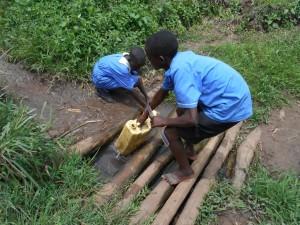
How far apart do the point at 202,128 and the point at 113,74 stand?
1.55m

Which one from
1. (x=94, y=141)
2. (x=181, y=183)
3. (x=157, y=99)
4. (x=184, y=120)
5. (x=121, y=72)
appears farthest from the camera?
(x=121, y=72)

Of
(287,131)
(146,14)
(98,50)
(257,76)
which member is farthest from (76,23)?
(287,131)

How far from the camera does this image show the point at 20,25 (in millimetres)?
5109

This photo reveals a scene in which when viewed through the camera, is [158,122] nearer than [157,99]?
Yes

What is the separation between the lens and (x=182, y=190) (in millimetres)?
3357

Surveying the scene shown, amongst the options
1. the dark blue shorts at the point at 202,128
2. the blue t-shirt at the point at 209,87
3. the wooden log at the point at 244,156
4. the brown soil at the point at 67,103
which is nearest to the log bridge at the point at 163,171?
the wooden log at the point at 244,156

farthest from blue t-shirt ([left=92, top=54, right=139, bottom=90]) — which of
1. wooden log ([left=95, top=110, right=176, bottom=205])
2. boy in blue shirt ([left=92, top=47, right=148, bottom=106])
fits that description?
wooden log ([left=95, top=110, right=176, bottom=205])

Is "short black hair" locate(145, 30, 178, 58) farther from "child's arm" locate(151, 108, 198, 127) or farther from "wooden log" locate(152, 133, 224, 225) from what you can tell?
"wooden log" locate(152, 133, 224, 225)

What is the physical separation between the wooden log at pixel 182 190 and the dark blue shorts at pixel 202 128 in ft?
1.39

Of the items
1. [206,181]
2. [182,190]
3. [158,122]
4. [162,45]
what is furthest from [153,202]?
[162,45]

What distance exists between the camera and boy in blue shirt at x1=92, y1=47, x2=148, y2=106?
424 cm

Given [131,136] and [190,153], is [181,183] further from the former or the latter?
[131,136]

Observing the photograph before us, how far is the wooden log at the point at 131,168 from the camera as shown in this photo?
319cm

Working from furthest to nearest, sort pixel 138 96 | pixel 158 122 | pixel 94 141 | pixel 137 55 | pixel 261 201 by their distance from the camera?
pixel 138 96 → pixel 137 55 → pixel 94 141 → pixel 261 201 → pixel 158 122
